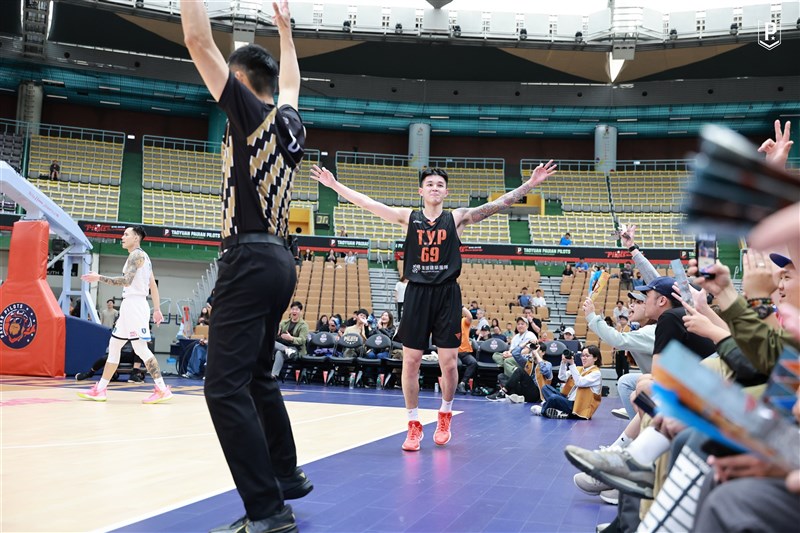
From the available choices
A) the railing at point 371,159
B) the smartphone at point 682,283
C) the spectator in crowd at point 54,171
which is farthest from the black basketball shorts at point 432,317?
the railing at point 371,159

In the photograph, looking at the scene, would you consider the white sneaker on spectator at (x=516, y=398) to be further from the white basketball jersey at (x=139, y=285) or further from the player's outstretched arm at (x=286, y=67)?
the player's outstretched arm at (x=286, y=67)

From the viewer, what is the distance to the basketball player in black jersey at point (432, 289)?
17.8ft

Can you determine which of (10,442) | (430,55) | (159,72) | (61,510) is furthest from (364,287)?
(61,510)

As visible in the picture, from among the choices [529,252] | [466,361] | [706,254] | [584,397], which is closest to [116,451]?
[706,254]

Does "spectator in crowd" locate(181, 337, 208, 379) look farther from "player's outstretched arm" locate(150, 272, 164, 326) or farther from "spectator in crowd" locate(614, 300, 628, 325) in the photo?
"spectator in crowd" locate(614, 300, 628, 325)

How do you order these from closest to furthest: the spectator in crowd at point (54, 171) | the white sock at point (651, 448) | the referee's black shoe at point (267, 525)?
1. the white sock at point (651, 448)
2. the referee's black shoe at point (267, 525)
3. the spectator in crowd at point (54, 171)

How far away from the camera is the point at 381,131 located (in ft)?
105

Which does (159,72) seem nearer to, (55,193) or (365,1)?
(55,193)

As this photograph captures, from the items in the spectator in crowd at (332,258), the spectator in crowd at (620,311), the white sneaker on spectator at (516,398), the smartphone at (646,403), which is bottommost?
the white sneaker on spectator at (516,398)

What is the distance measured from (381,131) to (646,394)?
30.2m

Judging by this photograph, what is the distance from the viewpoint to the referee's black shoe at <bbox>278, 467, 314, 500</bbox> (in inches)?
125

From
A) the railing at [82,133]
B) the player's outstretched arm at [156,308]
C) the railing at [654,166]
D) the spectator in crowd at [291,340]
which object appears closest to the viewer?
the player's outstretched arm at [156,308]

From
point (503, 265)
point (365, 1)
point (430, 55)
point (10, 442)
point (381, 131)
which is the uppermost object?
point (365, 1)

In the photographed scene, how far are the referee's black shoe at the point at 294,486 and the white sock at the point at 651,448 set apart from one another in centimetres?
156
